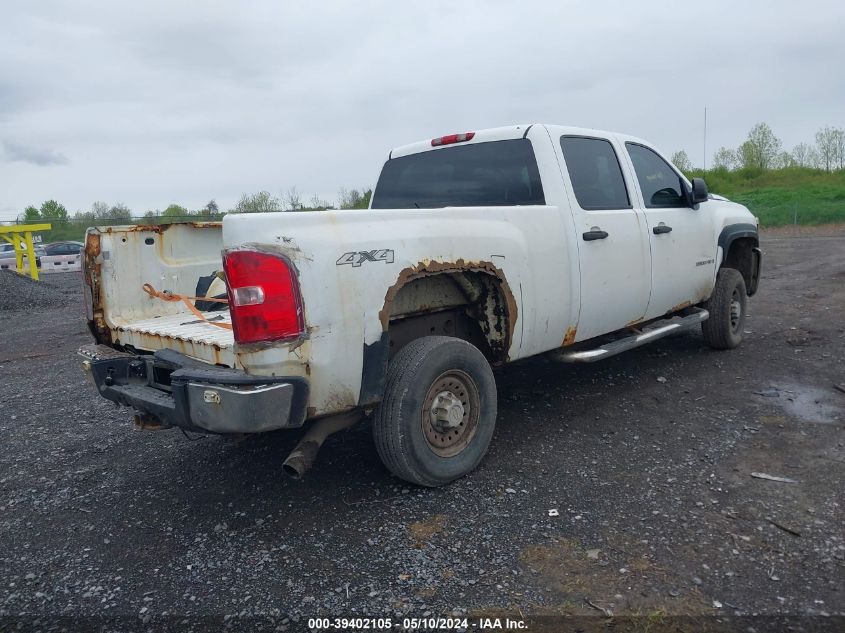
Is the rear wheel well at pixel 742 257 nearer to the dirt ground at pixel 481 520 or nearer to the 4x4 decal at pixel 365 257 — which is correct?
the dirt ground at pixel 481 520

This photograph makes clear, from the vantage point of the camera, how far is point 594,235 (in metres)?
4.66

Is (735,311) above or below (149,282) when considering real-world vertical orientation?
below

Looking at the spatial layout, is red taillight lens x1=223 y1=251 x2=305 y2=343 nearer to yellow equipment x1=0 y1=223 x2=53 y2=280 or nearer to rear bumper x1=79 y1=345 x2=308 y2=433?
Result: rear bumper x1=79 y1=345 x2=308 y2=433

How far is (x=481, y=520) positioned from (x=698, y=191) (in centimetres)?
375

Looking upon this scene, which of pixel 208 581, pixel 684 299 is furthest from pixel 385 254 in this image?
pixel 684 299

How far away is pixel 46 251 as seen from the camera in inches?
1203

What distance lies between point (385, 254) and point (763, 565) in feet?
7.24

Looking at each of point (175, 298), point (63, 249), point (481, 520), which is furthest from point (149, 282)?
point (63, 249)

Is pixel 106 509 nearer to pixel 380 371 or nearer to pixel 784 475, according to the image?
pixel 380 371

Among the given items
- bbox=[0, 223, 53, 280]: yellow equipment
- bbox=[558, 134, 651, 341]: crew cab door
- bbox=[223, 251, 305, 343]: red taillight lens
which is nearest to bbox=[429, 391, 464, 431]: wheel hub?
bbox=[223, 251, 305, 343]: red taillight lens

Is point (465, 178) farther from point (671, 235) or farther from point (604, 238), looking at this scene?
point (671, 235)

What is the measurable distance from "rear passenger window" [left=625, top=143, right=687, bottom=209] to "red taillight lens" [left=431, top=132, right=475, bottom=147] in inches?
56.3

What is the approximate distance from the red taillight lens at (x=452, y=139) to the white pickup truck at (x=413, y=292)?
0.05ft

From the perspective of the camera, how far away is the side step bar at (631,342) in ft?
15.4
